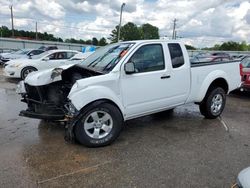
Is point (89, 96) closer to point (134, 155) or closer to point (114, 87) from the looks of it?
point (114, 87)

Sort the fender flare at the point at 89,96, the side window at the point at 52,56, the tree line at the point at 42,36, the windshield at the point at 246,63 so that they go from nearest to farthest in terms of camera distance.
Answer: the fender flare at the point at 89,96 < the windshield at the point at 246,63 < the side window at the point at 52,56 < the tree line at the point at 42,36

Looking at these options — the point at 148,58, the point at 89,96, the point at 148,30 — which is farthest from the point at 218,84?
the point at 148,30

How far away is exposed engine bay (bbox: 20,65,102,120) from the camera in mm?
4578

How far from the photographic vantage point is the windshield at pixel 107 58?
4.69 metres

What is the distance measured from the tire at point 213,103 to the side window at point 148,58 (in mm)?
1759

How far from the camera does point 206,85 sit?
A: 590 cm

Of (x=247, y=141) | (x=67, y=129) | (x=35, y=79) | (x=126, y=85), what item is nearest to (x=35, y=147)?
(x=67, y=129)

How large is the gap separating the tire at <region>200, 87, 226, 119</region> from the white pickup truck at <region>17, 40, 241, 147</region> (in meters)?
0.23

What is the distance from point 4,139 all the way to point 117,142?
6.83 feet

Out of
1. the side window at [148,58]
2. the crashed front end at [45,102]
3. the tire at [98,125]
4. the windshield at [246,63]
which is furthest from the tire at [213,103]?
the windshield at [246,63]

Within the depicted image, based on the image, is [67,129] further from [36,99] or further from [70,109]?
[36,99]

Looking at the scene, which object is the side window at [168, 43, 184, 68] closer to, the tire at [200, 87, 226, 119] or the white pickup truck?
the white pickup truck

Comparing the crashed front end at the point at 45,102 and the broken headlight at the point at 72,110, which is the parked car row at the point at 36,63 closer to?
the crashed front end at the point at 45,102

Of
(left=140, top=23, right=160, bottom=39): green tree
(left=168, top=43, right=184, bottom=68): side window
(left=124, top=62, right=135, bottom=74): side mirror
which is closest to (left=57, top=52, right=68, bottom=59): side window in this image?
(left=168, top=43, right=184, bottom=68): side window
